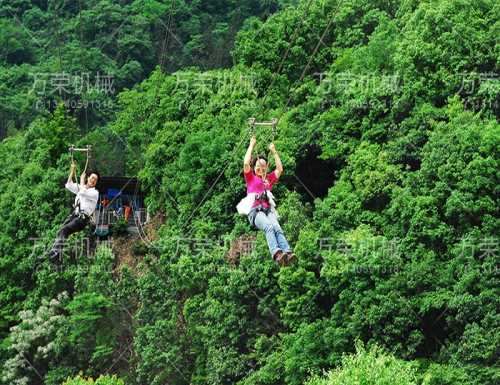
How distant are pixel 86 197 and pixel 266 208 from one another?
4.99 metres

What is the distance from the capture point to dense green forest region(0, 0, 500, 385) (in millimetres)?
26422

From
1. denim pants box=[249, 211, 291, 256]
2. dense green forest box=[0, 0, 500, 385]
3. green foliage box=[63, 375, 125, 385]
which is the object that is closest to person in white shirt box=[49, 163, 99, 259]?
denim pants box=[249, 211, 291, 256]

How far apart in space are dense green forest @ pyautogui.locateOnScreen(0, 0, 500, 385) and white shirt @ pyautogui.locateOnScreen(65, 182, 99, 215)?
6996 millimetres

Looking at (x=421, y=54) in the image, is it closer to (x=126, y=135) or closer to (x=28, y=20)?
(x=126, y=135)

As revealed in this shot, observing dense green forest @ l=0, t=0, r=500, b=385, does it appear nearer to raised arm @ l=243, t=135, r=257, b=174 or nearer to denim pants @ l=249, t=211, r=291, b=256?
denim pants @ l=249, t=211, r=291, b=256

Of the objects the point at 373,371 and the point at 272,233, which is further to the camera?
the point at 373,371

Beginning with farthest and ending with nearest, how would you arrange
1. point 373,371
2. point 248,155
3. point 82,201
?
point 373,371 → point 82,201 → point 248,155

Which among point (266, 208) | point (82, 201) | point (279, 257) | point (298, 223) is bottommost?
point (298, 223)

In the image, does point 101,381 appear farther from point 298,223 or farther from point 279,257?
point 279,257

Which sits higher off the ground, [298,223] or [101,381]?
[298,223]

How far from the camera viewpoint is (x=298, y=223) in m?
29.5

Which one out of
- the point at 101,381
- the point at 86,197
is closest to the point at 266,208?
the point at 86,197

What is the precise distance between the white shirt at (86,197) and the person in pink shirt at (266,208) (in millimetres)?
4641

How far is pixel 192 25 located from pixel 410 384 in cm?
3287
